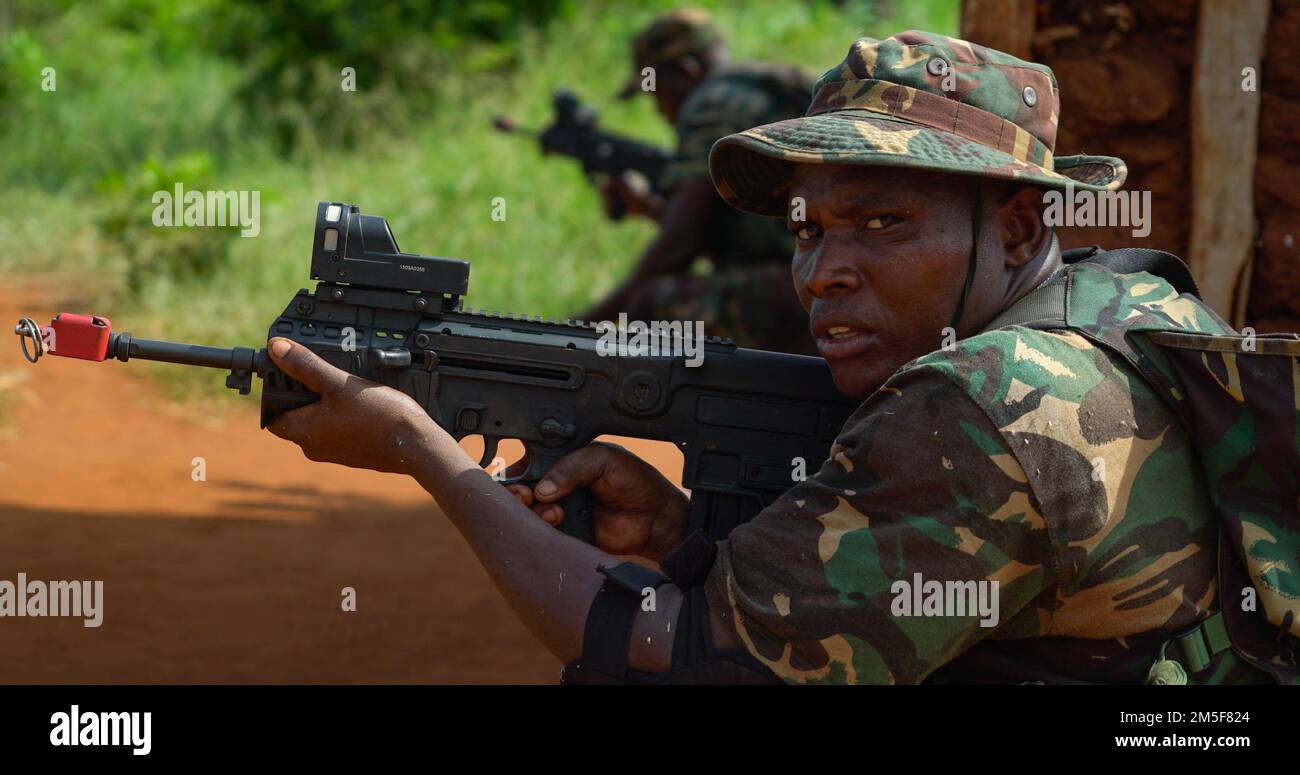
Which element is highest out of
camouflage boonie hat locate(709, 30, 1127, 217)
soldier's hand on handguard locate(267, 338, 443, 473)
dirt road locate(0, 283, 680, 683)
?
camouflage boonie hat locate(709, 30, 1127, 217)

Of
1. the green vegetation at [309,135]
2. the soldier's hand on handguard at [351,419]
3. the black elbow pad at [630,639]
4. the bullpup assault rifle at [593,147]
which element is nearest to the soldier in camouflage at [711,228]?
the bullpup assault rifle at [593,147]

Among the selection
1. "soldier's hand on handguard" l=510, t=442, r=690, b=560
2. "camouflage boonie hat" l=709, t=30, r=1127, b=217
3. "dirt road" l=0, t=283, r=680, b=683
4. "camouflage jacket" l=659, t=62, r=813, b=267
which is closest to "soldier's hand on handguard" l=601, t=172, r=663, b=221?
"camouflage jacket" l=659, t=62, r=813, b=267

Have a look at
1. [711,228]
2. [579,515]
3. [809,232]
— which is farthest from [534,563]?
[711,228]

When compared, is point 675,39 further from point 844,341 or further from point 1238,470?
point 1238,470

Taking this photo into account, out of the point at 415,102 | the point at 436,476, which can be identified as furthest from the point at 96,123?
the point at 436,476

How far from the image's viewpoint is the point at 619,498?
3020 mm

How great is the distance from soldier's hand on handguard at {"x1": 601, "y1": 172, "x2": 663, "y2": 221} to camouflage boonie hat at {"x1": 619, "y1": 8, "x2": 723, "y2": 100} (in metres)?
0.73

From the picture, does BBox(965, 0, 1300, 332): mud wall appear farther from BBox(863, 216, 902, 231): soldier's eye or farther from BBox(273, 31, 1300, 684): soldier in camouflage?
BBox(863, 216, 902, 231): soldier's eye

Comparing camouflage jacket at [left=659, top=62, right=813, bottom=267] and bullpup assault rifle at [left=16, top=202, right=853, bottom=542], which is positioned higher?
camouflage jacket at [left=659, top=62, right=813, bottom=267]

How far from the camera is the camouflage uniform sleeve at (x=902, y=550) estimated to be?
2.13m

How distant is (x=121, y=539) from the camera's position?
5531 millimetres

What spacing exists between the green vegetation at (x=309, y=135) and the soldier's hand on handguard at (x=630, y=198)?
2.45 ft

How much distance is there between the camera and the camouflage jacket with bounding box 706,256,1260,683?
2133 mm
